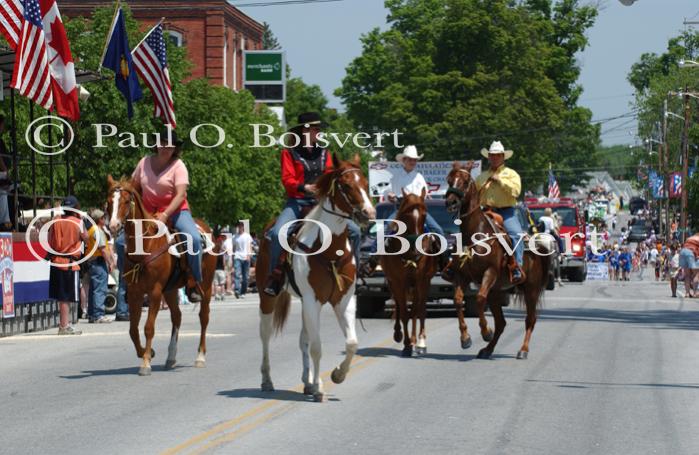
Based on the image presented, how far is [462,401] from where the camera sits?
41.4 feet

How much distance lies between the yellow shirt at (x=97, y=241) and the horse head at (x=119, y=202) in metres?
10.5

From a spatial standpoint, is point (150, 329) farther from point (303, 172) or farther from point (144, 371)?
point (303, 172)

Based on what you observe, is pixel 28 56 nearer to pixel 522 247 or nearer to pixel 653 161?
pixel 522 247

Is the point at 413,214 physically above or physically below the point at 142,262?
above

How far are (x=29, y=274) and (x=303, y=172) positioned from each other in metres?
11.0

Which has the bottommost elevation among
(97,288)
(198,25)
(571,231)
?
(97,288)

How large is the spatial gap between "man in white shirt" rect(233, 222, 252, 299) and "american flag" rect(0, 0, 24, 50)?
49.5ft

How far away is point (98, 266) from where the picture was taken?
26.3m

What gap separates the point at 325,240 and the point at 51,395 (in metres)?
3.21

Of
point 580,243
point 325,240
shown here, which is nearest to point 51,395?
point 325,240

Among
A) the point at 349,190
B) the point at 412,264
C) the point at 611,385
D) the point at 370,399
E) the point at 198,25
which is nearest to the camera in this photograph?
the point at 349,190

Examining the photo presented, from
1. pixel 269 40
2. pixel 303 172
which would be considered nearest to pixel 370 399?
pixel 303 172

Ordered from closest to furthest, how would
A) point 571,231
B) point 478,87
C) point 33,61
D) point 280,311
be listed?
point 280,311 → point 33,61 → point 571,231 → point 478,87

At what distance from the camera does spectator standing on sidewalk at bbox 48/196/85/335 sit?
2295 cm
